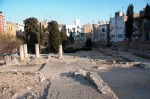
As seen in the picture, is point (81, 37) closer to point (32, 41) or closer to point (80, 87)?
point (32, 41)

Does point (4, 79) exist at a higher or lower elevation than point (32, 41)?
lower

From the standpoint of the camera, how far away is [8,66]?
27375 millimetres

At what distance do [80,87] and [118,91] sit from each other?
2.07 m

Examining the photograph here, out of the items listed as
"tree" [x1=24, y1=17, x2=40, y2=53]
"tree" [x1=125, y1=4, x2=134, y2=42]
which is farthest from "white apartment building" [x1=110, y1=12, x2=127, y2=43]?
"tree" [x1=24, y1=17, x2=40, y2=53]

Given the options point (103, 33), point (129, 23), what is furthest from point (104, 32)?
point (129, 23)

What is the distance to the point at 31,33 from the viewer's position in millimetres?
44156

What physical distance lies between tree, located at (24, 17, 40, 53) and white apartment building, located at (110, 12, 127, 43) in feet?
89.6

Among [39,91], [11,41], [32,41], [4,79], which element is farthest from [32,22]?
[39,91]

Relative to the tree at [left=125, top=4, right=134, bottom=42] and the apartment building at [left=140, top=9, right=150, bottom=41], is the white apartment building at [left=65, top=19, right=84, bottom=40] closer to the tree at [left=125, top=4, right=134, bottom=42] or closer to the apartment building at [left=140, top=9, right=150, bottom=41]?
the apartment building at [left=140, top=9, right=150, bottom=41]

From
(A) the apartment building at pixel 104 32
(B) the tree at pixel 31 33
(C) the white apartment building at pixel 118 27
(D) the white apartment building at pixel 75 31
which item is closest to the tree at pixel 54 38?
(B) the tree at pixel 31 33

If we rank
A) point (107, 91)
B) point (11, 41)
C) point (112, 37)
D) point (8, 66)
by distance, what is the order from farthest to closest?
point (112, 37) → point (11, 41) → point (8, 66) → point (107, 91)

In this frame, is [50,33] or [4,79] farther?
[50,33]

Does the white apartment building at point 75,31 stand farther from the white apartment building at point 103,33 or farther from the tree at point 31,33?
the tree at point 31,33

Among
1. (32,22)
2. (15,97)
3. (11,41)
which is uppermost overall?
(32,22)
